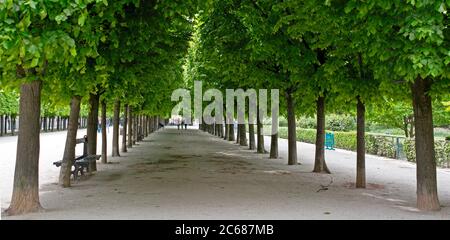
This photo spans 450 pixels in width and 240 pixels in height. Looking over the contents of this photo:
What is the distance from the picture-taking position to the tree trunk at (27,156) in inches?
324

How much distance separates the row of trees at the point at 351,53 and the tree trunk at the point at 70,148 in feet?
15.1

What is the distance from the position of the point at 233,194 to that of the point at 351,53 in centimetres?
464

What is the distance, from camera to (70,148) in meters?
12.4

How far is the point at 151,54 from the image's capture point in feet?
45.7

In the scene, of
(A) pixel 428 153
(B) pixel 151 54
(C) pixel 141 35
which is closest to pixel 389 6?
(A) pixel 428 153

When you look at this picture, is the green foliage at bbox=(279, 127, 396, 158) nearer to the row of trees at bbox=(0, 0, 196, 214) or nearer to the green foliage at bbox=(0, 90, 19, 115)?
the row of trees at bbox=(0, 0, 196, 214)

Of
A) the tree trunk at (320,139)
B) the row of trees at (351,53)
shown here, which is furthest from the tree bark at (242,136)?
the tree trunk at (320,139)

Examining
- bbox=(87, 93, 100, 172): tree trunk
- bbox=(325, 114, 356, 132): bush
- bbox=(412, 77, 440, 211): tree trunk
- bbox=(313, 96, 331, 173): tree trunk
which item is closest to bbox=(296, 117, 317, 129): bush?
bbox=(325, 114, 356, 132): bush

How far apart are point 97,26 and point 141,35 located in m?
2.10

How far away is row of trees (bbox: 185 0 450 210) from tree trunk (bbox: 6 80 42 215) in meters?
4.67

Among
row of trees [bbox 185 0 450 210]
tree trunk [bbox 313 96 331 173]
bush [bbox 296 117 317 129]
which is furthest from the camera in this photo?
bush [bbox 296 117 317 129]

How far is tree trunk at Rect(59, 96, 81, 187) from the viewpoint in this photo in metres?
11.9

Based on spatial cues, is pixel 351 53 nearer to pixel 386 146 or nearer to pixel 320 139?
pixel 320 139

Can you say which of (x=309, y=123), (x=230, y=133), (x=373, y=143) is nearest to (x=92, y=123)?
(x=373, y=143)
